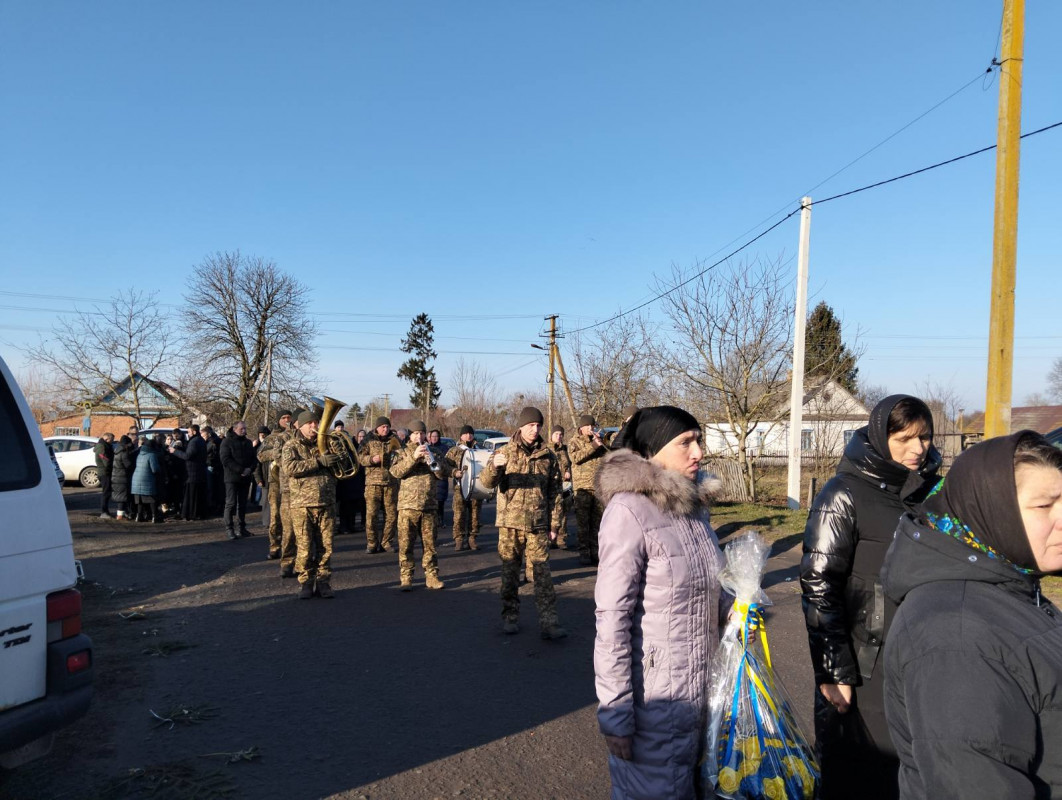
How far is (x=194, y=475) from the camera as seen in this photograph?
15.5 meters

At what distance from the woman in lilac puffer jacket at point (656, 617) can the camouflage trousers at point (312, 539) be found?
20.8 ft

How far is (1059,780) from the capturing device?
1429 mm

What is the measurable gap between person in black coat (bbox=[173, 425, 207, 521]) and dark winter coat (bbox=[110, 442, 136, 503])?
90cm

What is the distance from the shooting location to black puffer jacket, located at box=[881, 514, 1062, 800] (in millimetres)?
1407

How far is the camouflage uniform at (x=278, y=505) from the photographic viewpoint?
391 inches

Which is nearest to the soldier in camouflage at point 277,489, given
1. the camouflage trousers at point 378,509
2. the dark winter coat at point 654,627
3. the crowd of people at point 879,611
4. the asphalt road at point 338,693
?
the asphalt road at point 338,693

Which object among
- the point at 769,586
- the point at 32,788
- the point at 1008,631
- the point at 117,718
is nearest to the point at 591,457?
the point at 769,586

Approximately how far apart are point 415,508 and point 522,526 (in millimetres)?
2393

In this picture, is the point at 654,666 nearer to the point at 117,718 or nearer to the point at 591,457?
the point at 117,718

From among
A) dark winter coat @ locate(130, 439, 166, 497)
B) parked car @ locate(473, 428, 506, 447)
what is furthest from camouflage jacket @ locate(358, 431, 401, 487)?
parked car @ locate(473, 428, 506, 447)

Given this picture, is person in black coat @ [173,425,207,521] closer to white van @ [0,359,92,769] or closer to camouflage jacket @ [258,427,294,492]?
camouflage jacket @ [258,427,294,492]

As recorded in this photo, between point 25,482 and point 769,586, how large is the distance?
8096mm

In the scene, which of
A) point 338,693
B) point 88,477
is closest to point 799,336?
point 338,693

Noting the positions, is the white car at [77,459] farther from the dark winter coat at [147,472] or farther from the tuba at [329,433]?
the tuba at [329,433]
